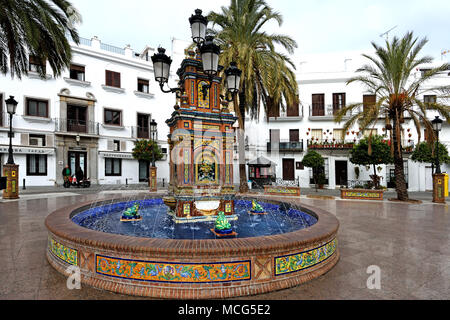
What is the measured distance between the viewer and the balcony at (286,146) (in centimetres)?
2422

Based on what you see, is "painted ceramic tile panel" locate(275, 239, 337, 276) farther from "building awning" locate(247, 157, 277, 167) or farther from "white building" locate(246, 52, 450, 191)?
"white building" locate(246, 52, 450, 191)

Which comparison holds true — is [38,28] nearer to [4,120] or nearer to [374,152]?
[4,120]

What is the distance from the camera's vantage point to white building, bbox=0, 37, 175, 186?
19141 mm

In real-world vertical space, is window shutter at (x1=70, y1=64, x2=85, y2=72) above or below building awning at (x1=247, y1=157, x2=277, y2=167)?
above

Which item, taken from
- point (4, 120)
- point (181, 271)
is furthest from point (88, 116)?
point (181, 271)

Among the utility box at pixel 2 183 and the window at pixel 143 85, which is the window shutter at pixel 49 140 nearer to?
the utility box at pixel 2 183

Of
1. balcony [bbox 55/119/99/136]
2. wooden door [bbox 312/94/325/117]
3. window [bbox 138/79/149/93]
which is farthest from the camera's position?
window [bbox 138/79/149/93]

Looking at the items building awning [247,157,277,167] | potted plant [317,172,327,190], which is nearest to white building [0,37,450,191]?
building awning [247,157,277,167]

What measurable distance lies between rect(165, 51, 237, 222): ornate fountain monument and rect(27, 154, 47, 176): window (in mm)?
18259

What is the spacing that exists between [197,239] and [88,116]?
72.2ft

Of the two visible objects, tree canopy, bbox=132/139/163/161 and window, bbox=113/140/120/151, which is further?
window, bbox=113/140/120/151

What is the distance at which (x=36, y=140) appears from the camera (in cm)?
1953

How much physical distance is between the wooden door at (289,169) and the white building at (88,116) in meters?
12.4
